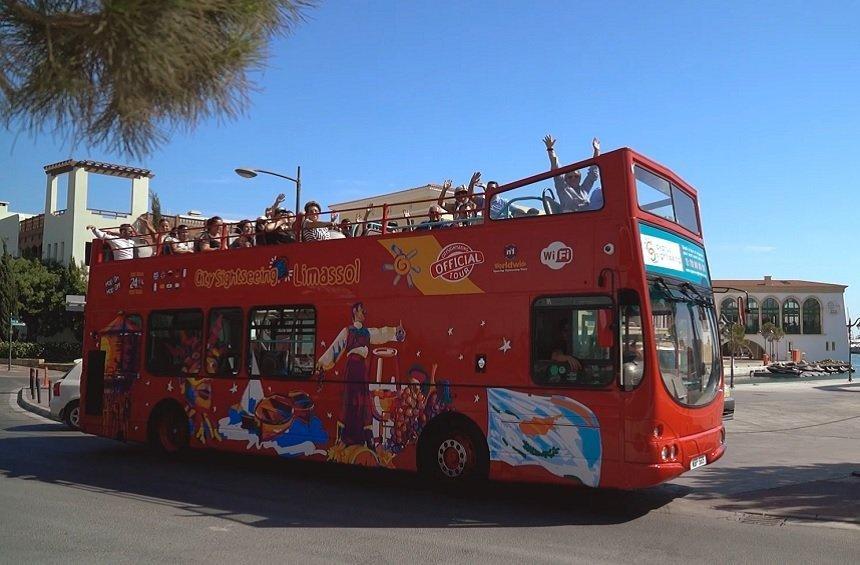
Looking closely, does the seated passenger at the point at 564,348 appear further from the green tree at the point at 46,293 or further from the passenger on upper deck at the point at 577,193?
the green tree at the point at 46,293

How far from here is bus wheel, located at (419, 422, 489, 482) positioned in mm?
8883

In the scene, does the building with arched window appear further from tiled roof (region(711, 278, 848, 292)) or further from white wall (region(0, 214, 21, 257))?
white wall (region(0, 214, 21, 257))

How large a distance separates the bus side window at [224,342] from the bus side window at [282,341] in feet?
0.91

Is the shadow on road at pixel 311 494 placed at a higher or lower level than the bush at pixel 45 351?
lower

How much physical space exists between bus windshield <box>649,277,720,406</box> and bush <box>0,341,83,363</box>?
4462cm

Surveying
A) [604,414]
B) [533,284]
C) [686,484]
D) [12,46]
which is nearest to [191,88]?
[12,46]

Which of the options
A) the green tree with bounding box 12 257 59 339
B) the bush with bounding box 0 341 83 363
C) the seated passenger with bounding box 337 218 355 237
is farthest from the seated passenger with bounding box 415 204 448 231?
the green tree with bounding box 12 257 59 339

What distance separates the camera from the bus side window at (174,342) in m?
12.0

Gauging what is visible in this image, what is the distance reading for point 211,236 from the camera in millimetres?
12672

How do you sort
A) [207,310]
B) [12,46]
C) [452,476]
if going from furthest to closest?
[207,310]
[452,476]
[12,46]

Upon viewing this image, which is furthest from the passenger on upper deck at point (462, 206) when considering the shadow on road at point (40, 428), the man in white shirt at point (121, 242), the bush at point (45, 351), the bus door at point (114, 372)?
the bush at point (45, 351)

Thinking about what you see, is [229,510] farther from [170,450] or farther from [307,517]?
[170,450]

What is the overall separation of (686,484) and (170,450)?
8.09 m

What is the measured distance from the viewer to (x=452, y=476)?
9.07 m
